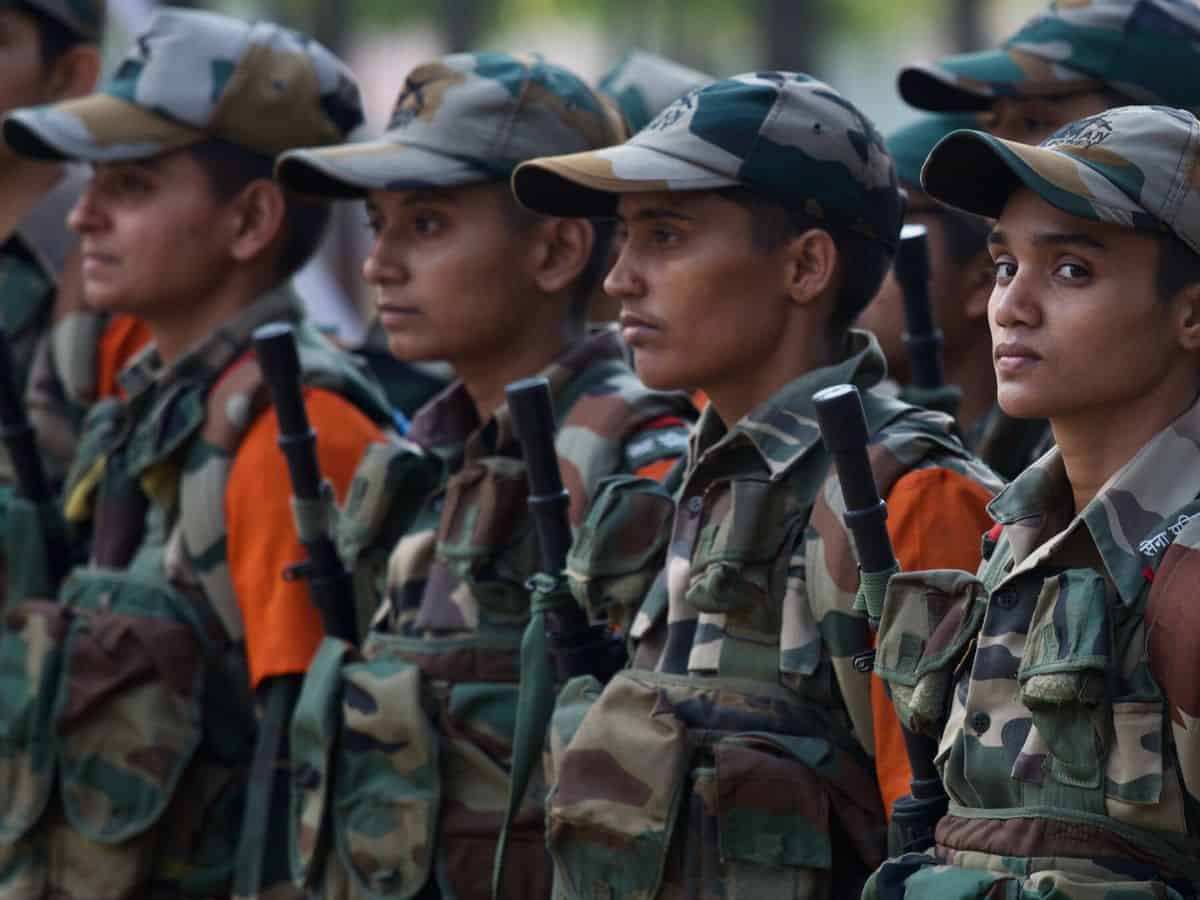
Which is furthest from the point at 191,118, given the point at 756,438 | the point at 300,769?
the point at 756,438

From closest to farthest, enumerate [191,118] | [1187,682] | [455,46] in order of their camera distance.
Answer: [1187,682] → [191,118] → [455,46]

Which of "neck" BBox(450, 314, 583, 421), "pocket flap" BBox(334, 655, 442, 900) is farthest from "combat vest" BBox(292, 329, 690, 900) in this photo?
"neck" BBox(450, 314, 583, 421)

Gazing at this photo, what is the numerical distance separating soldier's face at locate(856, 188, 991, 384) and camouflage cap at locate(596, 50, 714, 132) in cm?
91

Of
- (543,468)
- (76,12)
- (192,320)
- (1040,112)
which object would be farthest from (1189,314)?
(76,12)

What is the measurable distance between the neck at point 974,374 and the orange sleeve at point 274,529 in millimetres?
1494

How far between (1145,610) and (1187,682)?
0.52ft

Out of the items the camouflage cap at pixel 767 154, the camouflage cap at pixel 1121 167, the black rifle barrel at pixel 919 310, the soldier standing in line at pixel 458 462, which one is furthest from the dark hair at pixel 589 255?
the camouflage cap at pixel 1121 167

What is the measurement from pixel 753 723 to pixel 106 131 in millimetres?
2939

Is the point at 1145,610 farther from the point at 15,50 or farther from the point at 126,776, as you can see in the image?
the point at 15,50

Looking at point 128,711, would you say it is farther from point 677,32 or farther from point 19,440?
point 677,32

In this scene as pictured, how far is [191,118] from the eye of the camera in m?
6.07

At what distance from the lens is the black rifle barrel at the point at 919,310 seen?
5035mm

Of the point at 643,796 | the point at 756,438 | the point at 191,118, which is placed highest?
the point at 191,118

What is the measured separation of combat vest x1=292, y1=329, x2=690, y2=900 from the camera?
4.78m
